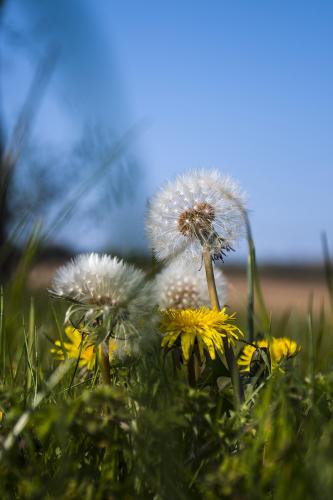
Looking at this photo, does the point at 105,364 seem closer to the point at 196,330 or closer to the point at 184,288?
the point at 196,330

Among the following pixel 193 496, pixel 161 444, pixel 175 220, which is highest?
pixel 175 220

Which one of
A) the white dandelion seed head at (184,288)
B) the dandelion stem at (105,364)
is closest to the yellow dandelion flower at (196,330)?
the dandelion stem at (105,364)

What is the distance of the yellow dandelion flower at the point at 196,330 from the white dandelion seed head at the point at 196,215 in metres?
0.21

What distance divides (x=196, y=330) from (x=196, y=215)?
36 centimetres

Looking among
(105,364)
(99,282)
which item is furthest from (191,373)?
(99,282)

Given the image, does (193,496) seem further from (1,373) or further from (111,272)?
(1,373)

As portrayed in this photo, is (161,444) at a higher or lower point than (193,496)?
higher

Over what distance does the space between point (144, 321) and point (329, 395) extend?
0.44 m

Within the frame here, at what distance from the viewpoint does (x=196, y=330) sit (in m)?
1.58

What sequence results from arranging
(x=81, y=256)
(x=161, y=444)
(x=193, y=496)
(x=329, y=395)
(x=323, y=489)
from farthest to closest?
(x=81, y=256), (x=329, y=395), (x=193, y=496), (x=161, y=444), (x=323, y=489)

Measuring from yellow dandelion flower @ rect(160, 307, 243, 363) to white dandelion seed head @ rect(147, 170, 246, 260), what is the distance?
8.3 inches

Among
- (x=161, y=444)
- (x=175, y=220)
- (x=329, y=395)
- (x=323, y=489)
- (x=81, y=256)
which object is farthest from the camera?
(x=175, y=220)

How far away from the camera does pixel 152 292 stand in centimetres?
143

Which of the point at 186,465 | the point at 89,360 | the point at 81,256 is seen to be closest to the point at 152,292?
the point at 81,256
